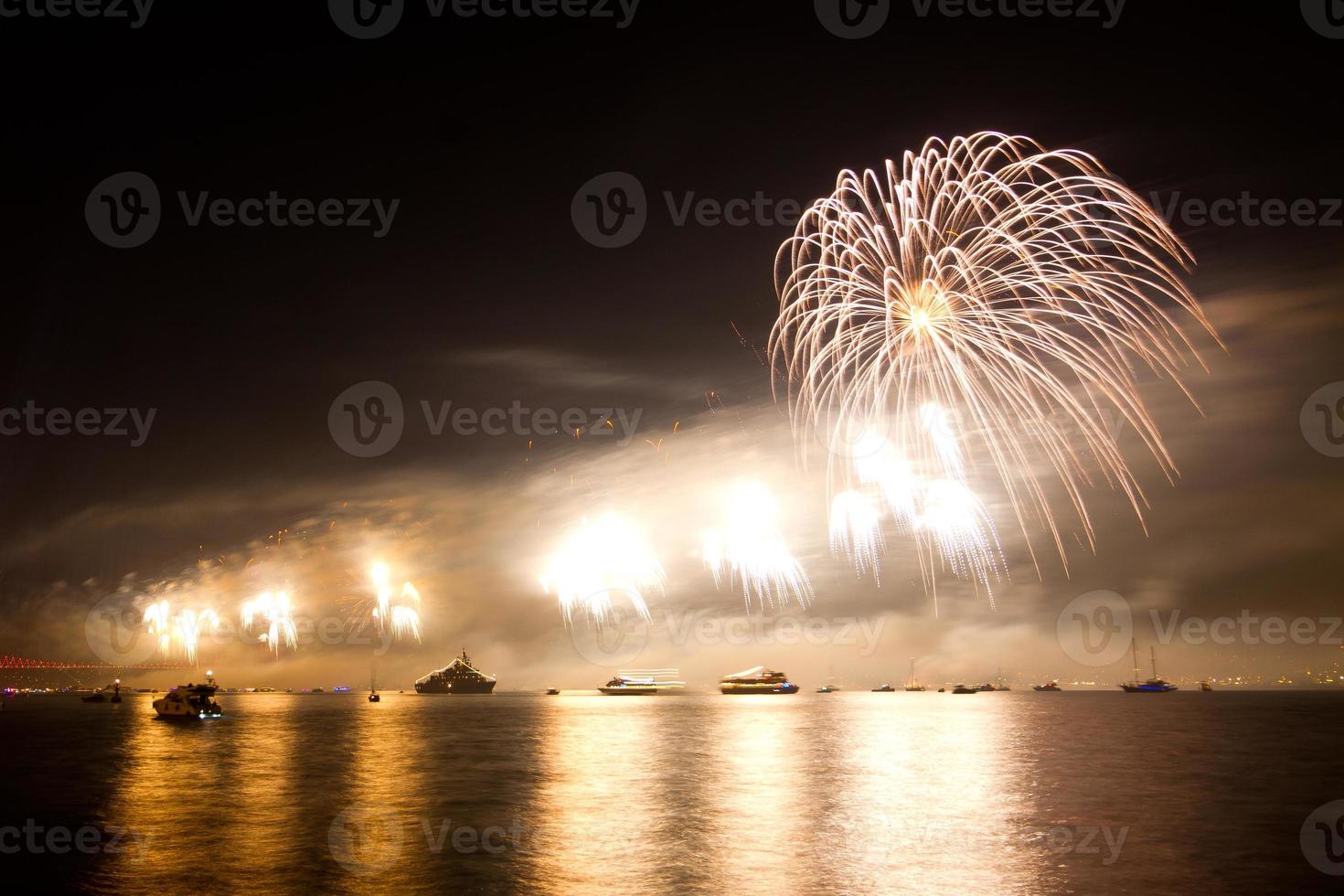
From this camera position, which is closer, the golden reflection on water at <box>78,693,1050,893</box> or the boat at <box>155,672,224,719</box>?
the golden reflection on water at <box>78,693,1050,893</box>

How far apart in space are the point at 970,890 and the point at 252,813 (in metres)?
39.7

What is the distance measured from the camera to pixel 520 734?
129250 millimetres

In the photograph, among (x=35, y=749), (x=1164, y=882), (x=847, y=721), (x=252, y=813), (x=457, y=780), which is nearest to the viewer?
(x=1164, y=882)

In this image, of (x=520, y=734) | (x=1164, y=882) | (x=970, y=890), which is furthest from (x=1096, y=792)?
(x=520, y=734)

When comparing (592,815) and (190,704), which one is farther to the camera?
(190,704)

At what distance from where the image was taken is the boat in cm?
16100

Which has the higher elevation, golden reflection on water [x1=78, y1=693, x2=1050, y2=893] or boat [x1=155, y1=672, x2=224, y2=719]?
golden reflection on water [x1=78, y1=693, x2=1050, y2=893]

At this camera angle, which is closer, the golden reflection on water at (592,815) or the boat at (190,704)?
the golden reflection on water at (592,815)

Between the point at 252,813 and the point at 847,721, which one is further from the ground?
the point at 252,813

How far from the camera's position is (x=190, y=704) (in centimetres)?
16100

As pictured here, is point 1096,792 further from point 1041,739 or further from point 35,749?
point 35,749

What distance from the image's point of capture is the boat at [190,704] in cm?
16100

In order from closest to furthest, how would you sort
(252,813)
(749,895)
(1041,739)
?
(749,895) → (252,813) → (1041,739)

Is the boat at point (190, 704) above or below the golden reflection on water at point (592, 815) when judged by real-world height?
below
